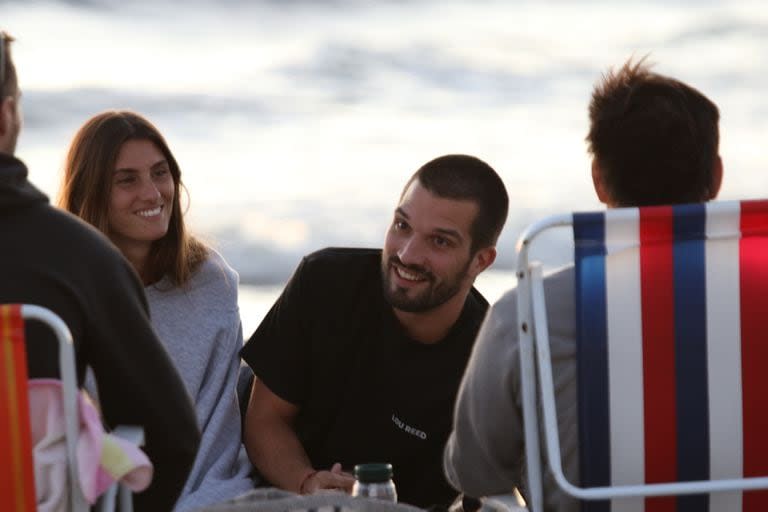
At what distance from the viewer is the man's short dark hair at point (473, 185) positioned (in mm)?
4148

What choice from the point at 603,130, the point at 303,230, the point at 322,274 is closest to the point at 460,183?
the point at 322,274

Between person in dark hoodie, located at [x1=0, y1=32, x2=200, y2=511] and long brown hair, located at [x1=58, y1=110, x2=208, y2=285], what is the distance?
173 cm

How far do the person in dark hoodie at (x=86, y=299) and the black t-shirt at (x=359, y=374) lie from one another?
1.30 metres

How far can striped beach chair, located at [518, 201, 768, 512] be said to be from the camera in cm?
271

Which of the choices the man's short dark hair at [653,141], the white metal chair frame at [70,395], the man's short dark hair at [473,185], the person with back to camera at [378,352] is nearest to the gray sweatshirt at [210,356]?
the person with back to camera at [378,352]

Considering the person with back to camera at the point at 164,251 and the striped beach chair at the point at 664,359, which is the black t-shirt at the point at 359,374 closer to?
the person with back to camera at the point at 164,251

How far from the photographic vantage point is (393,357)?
13.4 ft

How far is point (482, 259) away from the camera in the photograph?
428cm

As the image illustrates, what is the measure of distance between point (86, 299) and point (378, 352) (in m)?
1.61

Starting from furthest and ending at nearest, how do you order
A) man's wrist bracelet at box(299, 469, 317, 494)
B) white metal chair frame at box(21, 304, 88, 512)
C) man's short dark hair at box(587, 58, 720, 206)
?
man's wrist bracelet at box(299, 469, 317, 494) < man's short dark hair at box(587, 58, 720, 206) < white metal chair frame at box(21, 304, 88, 512)

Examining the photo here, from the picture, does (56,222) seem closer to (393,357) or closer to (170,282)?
(393,357)

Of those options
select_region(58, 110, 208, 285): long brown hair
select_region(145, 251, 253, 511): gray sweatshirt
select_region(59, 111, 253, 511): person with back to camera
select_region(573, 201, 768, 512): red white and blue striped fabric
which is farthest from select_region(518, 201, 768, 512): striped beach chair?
select_region(58, 110, 208, 285): long brown hair

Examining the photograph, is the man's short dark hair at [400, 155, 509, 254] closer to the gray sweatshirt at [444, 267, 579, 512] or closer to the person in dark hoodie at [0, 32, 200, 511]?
the gray sweatshirt at [444, 267, 579, 512]

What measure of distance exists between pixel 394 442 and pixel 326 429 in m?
0.22
